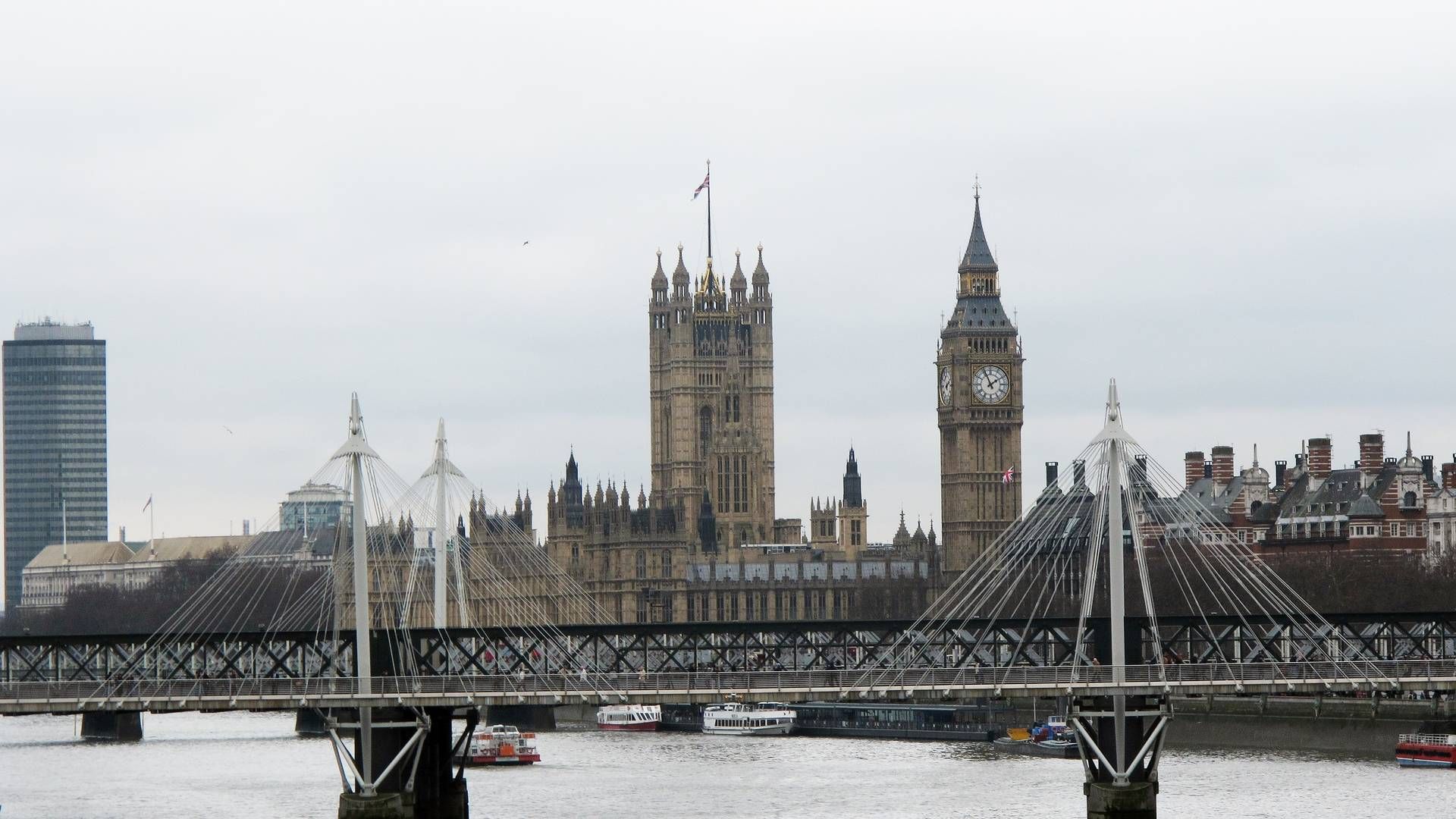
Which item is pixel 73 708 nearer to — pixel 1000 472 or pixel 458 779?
pixel 458 779

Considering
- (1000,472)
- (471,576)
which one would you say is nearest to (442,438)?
(471,576)

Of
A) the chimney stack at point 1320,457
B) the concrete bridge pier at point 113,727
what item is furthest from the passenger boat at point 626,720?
the chimney stack at point 1320,457

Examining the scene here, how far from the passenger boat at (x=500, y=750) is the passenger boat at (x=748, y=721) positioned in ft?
64.9

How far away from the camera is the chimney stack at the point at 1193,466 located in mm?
135250

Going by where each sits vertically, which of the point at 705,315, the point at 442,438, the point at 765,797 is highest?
the point at 705,315

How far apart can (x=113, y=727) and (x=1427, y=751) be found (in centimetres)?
4719

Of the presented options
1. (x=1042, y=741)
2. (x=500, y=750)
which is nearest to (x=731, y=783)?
(x=500, y=750)

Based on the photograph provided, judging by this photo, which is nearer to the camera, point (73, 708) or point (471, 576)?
point (73, 708)

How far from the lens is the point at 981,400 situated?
152500mm

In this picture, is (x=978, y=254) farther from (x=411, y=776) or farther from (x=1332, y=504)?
(x=411, y=776)

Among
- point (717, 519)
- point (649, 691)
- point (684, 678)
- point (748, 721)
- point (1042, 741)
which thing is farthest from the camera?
point (717, 519)

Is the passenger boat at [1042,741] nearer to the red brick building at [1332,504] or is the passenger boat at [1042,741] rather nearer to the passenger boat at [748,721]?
the passenger boat at [748,721]

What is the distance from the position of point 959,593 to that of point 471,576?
22176 mm

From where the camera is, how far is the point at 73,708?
54.4 m
